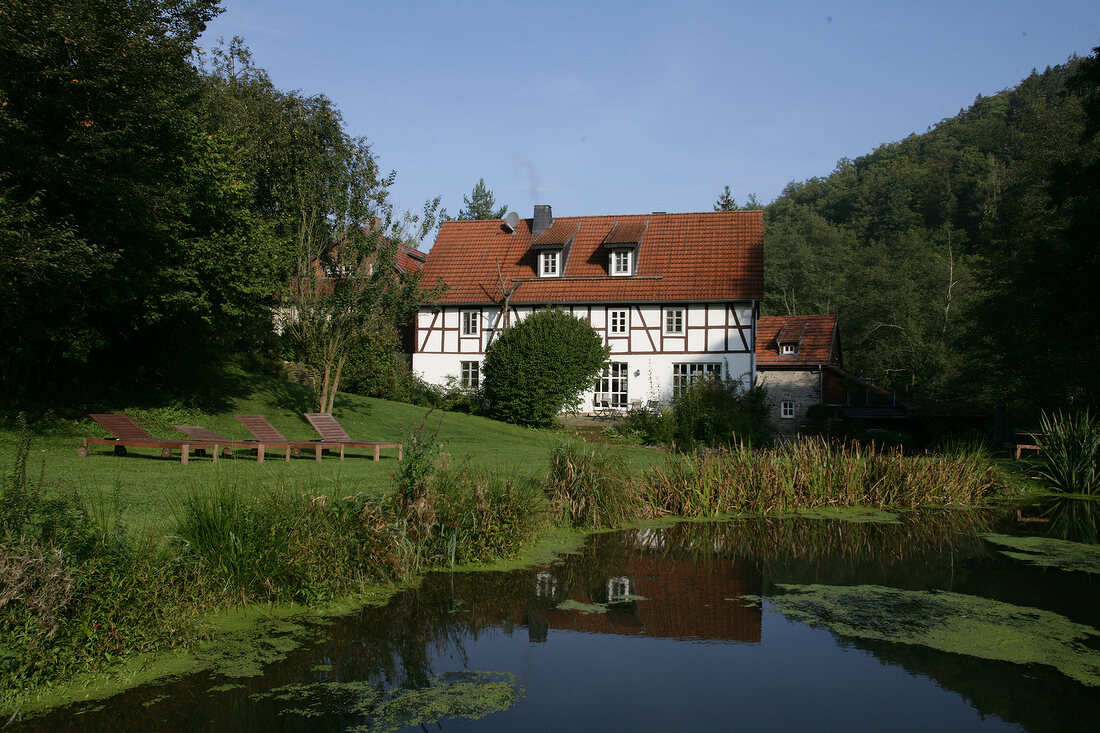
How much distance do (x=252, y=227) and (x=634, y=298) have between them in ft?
51.0

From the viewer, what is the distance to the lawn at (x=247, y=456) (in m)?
8.98

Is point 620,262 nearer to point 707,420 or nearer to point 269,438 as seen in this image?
point 707,420

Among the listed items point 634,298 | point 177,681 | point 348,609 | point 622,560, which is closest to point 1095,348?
point 634,298

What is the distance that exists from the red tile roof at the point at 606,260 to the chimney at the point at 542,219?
1.61ft

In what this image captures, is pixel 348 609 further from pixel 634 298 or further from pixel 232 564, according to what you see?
pixel 634 298

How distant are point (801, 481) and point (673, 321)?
1795 cm

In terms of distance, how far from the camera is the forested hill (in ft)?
66.8

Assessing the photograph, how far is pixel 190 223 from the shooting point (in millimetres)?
18266

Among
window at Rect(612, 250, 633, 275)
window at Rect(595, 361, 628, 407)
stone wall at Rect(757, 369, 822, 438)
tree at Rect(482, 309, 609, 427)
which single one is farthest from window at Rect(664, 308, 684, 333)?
tree at Rect(482, 309, 609, 427)

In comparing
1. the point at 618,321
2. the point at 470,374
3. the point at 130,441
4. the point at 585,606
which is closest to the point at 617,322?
the point at 618,321

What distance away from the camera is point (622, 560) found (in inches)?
389

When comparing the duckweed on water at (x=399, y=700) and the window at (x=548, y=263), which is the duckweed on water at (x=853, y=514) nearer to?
the duckweed on water at (x=399, y=700)

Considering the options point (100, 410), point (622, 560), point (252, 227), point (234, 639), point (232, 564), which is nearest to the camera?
point (234, 639)

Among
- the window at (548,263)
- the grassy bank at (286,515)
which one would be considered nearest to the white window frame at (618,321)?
the window at (548,263)
